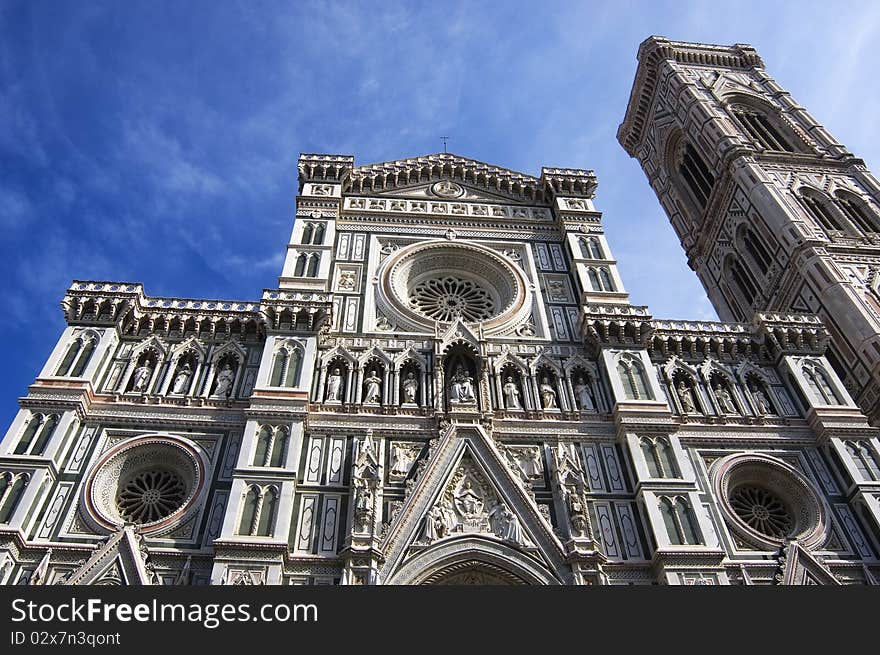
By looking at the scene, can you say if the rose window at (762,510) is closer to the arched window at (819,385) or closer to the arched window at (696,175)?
the arched window at (819,385)

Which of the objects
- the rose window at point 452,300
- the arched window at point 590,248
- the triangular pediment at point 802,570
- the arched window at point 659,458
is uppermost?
the arched window at point 590,248

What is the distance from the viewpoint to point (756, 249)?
2588 cm

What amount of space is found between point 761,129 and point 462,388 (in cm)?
2176

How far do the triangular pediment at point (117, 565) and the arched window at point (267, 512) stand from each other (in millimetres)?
1915

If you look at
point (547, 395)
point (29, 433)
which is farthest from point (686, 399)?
point (29, 433)

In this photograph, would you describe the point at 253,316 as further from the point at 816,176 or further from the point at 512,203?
the point at 816,176

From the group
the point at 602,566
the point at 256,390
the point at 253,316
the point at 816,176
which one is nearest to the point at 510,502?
the point at 602,566

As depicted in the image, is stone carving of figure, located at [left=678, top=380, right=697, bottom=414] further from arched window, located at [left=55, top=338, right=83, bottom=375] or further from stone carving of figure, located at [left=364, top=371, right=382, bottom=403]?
arched window, located at [left=55, top=338, right=83, bottom=375]

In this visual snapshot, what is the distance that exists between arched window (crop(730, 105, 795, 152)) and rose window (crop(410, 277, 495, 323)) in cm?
1611

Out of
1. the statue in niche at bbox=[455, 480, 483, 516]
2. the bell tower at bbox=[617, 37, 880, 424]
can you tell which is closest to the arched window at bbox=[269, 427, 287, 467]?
the statue in niche at bbox=[455, 480, 483, 516]

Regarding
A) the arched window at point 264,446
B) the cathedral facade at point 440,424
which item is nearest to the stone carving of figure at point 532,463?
the cathedral facade at point 440,424

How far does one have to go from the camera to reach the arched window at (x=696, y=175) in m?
29.8

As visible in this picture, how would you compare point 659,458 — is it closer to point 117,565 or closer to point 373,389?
point 373,389

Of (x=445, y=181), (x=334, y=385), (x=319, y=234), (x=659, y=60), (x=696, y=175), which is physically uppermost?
(x=659, y=60)
